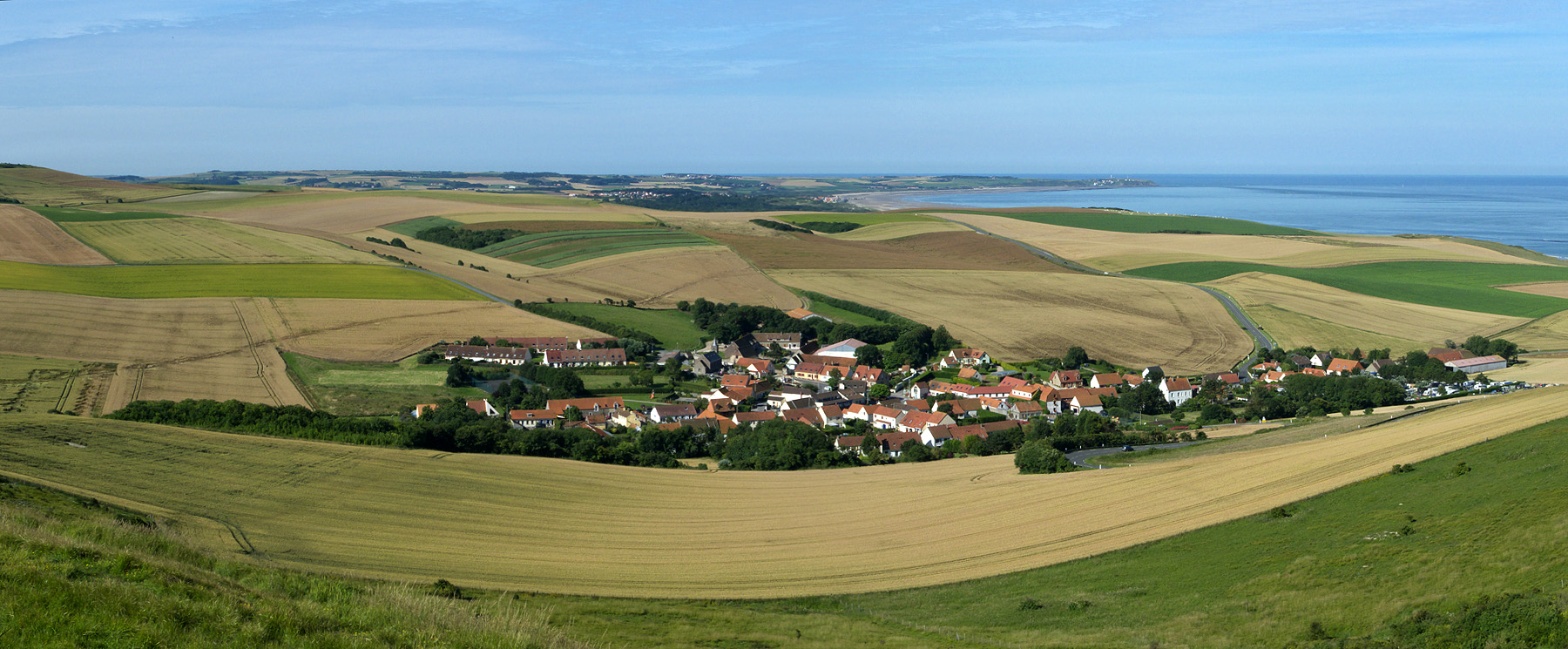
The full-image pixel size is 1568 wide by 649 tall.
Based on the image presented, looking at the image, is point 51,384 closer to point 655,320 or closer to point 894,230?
point 655,320

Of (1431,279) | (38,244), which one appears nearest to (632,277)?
(38,244)

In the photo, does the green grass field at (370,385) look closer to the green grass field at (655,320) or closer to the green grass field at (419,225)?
the green grass field at (655,320)

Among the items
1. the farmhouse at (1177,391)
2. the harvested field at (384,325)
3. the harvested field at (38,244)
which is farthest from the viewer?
the harvested field at (38,244)

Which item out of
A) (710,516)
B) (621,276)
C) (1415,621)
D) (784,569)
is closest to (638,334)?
(621,276)

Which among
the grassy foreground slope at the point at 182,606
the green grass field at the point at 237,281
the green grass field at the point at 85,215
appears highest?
the green grass field at the point at 85,215

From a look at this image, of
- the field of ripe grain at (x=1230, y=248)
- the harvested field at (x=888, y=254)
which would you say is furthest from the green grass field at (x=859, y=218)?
the harvested field at (x=888, y=254)

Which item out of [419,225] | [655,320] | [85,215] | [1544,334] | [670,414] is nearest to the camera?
[670,414]

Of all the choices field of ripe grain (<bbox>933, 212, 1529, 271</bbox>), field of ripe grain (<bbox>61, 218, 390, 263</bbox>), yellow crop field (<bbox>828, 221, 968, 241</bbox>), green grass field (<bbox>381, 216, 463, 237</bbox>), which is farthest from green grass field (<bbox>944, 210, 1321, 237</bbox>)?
field of ripe grain (<bbox>61, 218, 390, 263</bbox>)

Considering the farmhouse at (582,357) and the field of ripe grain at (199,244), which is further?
the field of ripe grain at (199,244)
